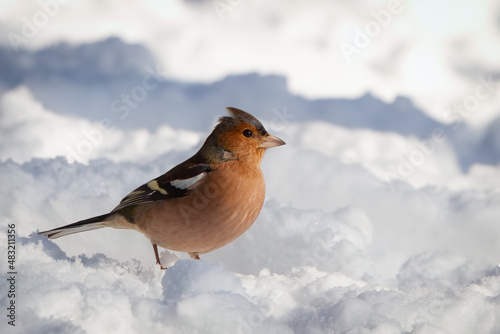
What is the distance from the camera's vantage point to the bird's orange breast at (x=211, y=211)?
448 centimetres

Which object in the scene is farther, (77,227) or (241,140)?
(77,227)

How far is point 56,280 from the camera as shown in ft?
13.2

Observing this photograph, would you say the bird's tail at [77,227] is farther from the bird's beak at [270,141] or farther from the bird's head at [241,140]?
the bird's beak at [270,141]

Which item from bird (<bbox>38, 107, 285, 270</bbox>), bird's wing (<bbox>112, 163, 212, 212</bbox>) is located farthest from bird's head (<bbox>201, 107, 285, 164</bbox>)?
bird's wing (<bbox>112, 163, 212, 212</bbox>)

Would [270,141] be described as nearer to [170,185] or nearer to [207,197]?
[207,197]

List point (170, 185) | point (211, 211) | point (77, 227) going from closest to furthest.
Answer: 1. point (211, 211)
2. point (170, 185)
3. point (77, 227)

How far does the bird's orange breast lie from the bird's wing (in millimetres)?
70

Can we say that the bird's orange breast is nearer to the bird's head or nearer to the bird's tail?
the bird's head

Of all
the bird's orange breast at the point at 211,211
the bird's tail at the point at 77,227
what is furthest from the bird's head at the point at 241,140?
the bird's tail at the point at 77,227

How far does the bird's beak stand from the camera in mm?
4805

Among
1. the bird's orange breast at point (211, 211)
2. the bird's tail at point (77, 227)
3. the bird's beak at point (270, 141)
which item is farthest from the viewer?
the bird's tail at point (77, 227)

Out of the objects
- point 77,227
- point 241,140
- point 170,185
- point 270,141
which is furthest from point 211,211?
point 77,227

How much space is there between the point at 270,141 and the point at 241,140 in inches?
12.0

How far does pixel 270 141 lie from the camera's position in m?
4.86
